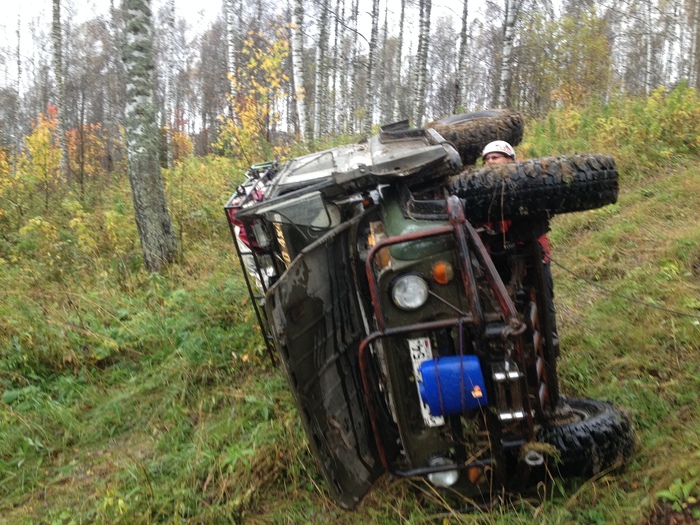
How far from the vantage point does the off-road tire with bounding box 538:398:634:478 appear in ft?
9.14

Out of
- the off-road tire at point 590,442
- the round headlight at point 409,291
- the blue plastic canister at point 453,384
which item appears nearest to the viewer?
the blue plastic canister at point 453,384

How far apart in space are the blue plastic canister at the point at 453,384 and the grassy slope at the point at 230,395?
646 millimetres

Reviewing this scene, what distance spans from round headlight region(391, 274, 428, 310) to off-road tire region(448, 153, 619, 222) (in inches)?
24.0

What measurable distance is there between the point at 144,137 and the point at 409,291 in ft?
20.1

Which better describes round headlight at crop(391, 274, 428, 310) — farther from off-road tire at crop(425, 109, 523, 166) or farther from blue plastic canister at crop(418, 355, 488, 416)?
off-road tire at crop(425, 109, 523, 166)

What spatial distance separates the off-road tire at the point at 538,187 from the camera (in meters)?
2.81

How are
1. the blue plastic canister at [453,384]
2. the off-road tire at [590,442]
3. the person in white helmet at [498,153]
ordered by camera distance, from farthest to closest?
the person in white helmet at [498,153] → the off-road tire at [590,442] → the blue plastic canister at [453,384]

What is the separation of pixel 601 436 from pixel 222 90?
1063 inches

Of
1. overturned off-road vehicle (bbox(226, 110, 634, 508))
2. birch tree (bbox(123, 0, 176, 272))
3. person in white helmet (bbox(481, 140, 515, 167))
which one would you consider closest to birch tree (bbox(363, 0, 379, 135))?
birch tree (bbox(123, 0, 176, 272))

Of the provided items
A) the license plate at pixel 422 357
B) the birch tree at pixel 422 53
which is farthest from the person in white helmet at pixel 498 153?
the birch tree at pixel 422 53

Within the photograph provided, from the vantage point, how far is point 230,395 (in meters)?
4.55

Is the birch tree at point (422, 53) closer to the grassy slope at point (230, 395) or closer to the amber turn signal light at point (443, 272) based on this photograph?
the grassy slope at point (230, 395)

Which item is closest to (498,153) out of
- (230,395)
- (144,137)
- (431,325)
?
(431,325)

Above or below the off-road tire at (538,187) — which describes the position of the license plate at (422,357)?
below
